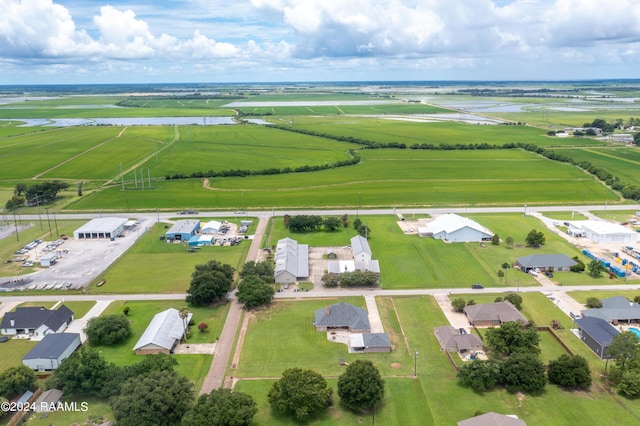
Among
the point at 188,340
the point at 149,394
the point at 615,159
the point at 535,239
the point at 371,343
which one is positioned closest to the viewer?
the point at 149,394

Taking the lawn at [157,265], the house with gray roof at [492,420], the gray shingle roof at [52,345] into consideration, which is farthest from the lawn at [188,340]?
the house with gray roof at [492,420]

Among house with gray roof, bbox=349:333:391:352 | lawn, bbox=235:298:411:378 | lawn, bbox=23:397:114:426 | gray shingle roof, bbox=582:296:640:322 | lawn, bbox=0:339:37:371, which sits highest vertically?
gray shingle roof, bbox=582:296:640:322

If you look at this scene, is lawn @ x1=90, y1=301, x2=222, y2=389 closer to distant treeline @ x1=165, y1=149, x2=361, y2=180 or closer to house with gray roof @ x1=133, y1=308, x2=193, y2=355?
house with gray roof @ x1=133, y1=308, x2=193, y2=355

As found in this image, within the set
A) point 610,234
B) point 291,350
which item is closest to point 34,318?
point 291,350

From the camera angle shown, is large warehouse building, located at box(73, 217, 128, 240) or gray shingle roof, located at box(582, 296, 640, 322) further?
large warehouse building, located at box(73, 217, 128, 240)

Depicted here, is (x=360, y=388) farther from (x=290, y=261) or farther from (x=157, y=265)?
(x=157, y=265)

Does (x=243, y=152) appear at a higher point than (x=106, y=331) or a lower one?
higher

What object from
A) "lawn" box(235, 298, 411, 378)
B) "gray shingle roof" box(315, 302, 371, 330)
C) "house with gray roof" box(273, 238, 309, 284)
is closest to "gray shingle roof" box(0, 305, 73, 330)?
"lawn" box(235, 298, 411, 378)
